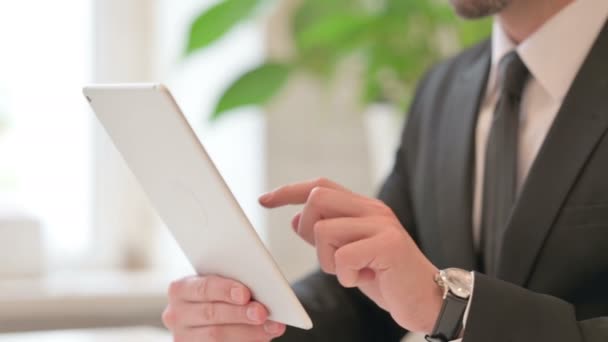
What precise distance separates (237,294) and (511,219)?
38cm

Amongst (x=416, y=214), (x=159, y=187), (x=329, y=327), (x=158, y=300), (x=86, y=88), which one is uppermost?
(x=86, y=88)

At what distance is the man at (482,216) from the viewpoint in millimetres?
946

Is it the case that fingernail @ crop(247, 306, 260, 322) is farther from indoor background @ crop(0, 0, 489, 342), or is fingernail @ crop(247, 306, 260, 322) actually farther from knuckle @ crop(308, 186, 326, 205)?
indoor background @ crop(0, 0, 489, 342)

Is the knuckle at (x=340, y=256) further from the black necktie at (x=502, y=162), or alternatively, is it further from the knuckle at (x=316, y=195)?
the black necktie at (x=502, y=162)

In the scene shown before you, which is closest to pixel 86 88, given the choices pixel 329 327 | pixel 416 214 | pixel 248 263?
pixel 248 263

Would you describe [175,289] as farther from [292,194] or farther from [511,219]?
[511,219]

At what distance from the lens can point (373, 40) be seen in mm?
1820

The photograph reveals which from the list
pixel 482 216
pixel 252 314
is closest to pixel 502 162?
pixel 482 216

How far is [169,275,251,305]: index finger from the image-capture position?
38.6 inches

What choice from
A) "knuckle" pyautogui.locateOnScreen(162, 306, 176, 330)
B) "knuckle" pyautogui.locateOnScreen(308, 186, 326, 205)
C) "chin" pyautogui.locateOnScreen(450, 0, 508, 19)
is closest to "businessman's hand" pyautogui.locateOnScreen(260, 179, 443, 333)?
"knuckle" pyautogui.locateOnScreen(308, 186, 326, 205)

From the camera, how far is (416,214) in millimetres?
1425

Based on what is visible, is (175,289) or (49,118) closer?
(175,289)

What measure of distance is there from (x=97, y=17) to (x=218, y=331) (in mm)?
1449

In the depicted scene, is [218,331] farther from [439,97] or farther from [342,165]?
[342,165]
